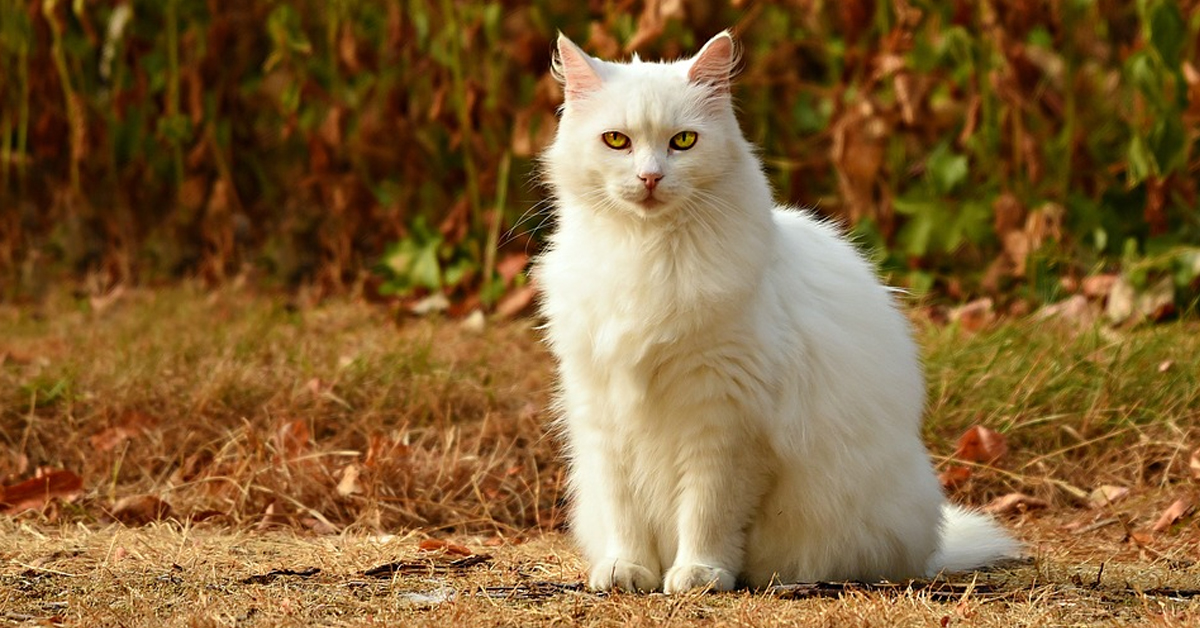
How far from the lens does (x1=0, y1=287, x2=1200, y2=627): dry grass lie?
2.75 m

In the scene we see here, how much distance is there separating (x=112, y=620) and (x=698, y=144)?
1440 millimetres

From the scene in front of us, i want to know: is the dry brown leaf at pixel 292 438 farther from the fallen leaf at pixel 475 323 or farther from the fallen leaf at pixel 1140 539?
the fallen leaf at pixel 1140 539

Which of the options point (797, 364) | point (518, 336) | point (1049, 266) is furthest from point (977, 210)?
point (797, 364)

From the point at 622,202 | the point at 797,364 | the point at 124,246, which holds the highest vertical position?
the point at 622,202

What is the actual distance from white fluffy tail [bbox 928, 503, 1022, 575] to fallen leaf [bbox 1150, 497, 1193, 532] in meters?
0.50

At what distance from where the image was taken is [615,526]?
3.00m

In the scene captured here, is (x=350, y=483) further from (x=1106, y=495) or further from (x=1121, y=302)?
(x=1121, y=302)

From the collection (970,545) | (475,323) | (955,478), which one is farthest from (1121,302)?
(475,323)

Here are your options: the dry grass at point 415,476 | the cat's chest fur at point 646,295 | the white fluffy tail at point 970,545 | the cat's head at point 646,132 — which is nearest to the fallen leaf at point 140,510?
the dry grass at point 415,476

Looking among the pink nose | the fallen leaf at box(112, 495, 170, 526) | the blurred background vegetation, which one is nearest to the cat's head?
the pink nose

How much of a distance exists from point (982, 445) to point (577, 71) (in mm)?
1871

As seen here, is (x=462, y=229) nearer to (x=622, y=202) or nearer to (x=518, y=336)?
(x=518, y=336)

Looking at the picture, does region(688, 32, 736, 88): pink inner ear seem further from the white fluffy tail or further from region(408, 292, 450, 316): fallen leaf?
region(408, 292, 450, 316): fallen leaf

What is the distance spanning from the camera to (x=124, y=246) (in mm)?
7094
